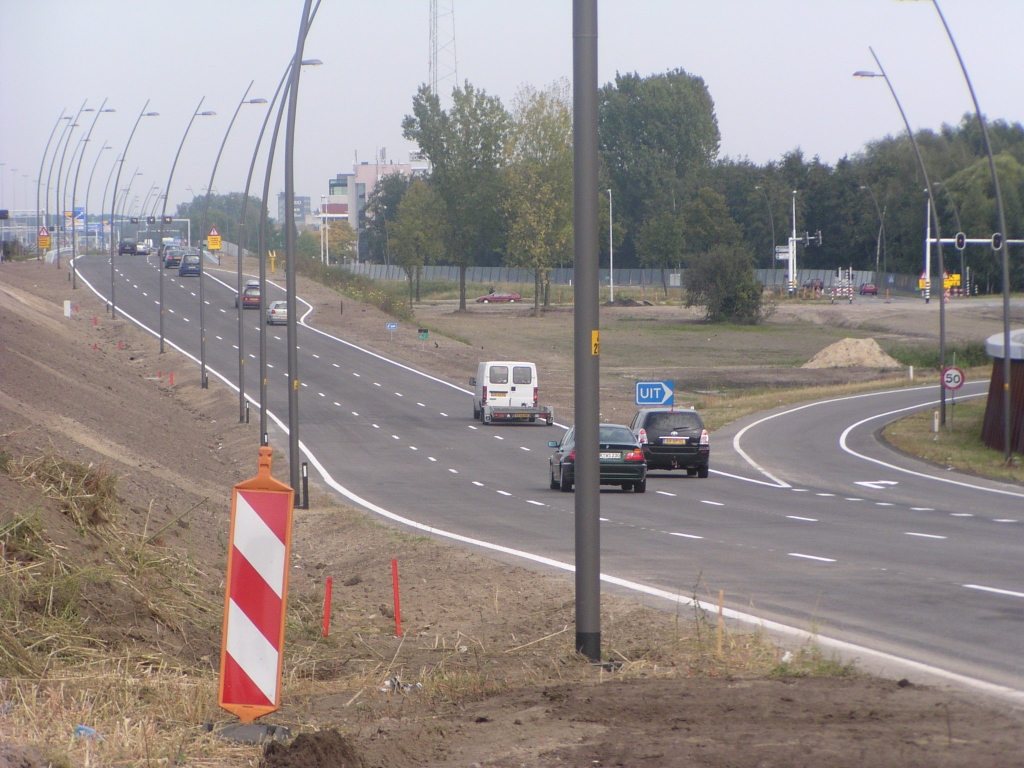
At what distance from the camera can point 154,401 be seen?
4188 cm

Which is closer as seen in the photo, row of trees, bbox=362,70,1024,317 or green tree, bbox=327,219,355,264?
row of trees, bbox=362,70,1024,317

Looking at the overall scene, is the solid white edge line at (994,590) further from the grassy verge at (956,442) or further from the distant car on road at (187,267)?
the distant car on road at (187,267)

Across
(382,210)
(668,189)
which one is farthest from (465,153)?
(382,210)

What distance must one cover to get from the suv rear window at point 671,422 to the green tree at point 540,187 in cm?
7396

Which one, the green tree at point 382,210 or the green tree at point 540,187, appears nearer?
the green tree at point 540,187

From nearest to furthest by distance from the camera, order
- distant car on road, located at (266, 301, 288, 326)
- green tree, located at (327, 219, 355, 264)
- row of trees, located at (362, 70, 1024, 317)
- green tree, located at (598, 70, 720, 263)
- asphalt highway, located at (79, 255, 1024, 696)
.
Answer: asphalt highway, located at (79, 255, 1024, 696)
distant car on road, located at (266, 301, 288, 326)
row of trees, located at (362, 70, 1024, 317)
green tree, located at (598, 70, 720, 263)
green tree, located at (327, 219, 355, 264)

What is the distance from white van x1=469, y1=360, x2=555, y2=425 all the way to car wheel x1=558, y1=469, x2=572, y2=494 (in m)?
17.4

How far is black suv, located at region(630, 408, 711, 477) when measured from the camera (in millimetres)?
30234

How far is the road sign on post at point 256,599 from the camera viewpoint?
608cm

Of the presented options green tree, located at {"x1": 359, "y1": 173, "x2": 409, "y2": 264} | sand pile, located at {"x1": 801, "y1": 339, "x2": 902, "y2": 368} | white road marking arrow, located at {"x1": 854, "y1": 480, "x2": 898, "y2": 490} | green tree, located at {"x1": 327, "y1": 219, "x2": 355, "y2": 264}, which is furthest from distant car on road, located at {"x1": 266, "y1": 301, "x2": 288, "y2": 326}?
green tree, located at {"x1": 327, "y1": 219, "x2": 355, "y2": 264}

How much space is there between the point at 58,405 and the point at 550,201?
261 feet

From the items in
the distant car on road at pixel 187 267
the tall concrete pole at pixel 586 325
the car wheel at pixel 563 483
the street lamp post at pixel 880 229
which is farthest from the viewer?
the street lamp post at pixel 880 229

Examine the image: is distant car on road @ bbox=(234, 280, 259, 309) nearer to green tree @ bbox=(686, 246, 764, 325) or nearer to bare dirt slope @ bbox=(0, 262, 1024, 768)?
green tree @ bbox=(686, 246, 764, 325)

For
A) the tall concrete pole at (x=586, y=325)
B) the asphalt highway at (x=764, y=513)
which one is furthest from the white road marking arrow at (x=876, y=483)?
the tall concrete pole at (x=586, y=325)
